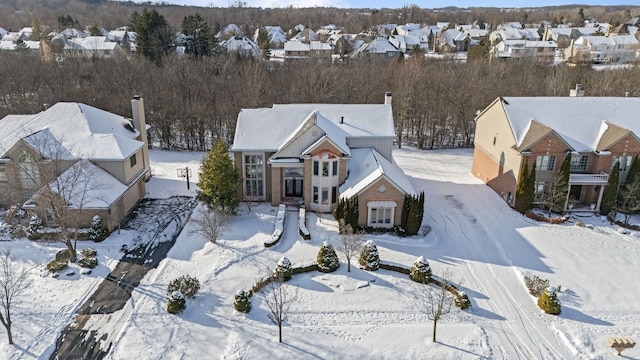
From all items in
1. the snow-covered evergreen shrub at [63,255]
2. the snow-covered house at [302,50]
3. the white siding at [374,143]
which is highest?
the snow-covered house at [302,50]

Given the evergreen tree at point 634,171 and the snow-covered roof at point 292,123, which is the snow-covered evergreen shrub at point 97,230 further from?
the evergreen tree at point 634,171

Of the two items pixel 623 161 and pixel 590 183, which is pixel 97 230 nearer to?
pixel 590 183

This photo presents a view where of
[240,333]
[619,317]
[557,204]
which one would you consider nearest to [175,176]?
[240,333]

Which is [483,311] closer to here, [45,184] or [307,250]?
[307,250]

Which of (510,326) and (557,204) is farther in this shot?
(557,204)

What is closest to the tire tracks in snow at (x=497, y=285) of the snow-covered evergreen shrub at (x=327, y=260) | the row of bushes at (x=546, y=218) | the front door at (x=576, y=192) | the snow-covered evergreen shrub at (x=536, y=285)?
the snow-covered evergreen shrub at (x=536, y=285)

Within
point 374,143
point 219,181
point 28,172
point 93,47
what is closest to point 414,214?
point 374,143

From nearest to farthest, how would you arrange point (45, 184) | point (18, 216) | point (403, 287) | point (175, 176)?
point (403, 287) → point (45, 184) → point (18, 216) → point (175, 176)
